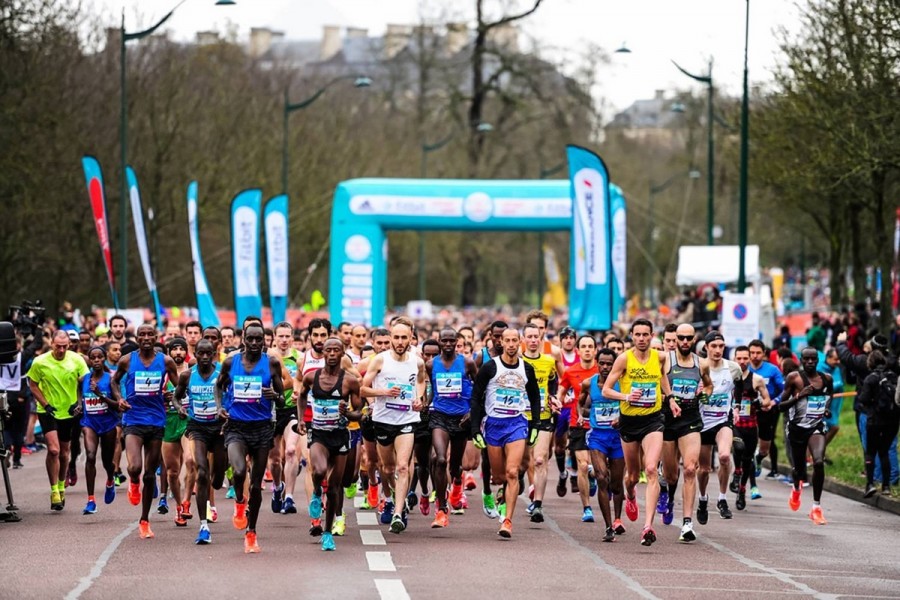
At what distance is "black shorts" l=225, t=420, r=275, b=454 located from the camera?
13656mm

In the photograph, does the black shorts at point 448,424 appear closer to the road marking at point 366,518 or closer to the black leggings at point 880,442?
the road marking at point 366,518

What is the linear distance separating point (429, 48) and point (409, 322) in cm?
5201

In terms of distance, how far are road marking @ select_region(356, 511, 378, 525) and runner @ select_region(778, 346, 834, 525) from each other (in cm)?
430

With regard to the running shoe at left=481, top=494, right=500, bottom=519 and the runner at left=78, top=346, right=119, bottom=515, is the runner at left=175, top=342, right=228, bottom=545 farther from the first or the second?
the running shoe at left=481, top=494, right=500, bottom=519

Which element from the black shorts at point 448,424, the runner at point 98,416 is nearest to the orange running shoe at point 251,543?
the black shorts at point 448,424

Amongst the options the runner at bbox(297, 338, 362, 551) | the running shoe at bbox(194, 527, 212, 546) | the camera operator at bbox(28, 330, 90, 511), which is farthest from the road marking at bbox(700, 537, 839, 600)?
the camera operator at bbox(28, 330, 90, 511)

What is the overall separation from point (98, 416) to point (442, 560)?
531 centimetres

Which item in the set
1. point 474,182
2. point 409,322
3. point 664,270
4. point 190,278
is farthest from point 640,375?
point 664,270

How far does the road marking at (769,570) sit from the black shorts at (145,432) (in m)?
4.85

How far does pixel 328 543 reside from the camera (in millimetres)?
13227

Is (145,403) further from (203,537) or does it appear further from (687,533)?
(687,533)

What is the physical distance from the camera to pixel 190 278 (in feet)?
173

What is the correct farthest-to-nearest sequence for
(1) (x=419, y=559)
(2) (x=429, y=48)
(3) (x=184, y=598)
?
1. (2) (x=429, y=48)
2. (1) (x=419, y=559)
3. (3) (x=184, y=598)

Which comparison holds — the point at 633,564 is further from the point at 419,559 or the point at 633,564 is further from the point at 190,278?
the point at 190,278
